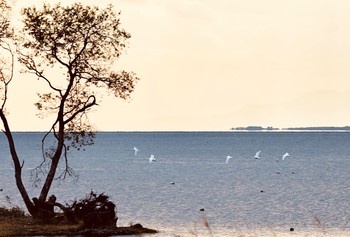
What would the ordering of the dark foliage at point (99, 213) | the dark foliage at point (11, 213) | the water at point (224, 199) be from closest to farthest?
the dark foliage at point (99, 213)
the dark foliage at point (11, 213)
the water at point (224, 199)

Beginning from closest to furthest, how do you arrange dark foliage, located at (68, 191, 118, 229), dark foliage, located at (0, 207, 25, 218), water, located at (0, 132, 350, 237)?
1. dark foliage, located at (68, 191, 118, 229)
2. dark foliage, located at (0, 207, 25, 218)
3. water, located at (0, 132, 350, 237)

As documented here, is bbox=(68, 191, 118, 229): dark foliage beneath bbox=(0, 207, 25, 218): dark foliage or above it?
above

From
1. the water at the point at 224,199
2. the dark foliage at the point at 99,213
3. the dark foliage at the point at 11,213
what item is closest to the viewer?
the dark foliage at the point at 99,213

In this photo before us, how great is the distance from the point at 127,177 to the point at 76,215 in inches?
3182

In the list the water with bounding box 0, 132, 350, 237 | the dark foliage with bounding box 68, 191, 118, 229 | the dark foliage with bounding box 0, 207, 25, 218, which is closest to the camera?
the dark foliage with bounding box 68, 191, 118, 229

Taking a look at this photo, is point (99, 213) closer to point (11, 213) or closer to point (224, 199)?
point (11, 213)

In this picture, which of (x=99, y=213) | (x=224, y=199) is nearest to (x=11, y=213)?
(x=99, y=213)

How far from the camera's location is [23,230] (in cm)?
4797

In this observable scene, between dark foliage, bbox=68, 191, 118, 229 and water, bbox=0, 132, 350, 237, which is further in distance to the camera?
water, bbox=0, 132, 350, 237

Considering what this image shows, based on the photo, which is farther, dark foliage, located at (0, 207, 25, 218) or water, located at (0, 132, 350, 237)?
water, located at (0, 132, 350, 237)

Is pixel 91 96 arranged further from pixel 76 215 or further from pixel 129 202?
pixel 129 202

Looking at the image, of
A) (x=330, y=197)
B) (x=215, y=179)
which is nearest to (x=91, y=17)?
(x=330, y=197)

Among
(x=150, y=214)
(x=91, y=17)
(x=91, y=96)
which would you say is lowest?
(x=150, y=214)

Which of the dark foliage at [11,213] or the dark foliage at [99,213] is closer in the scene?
the dark foliage at [99,213]
